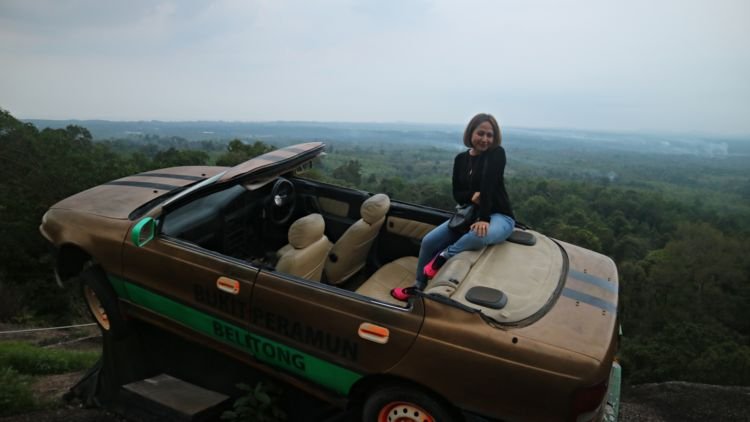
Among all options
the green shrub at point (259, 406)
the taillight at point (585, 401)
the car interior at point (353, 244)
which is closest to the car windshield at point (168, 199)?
the car interior at point (353, 244)

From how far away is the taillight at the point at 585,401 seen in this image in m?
2.06

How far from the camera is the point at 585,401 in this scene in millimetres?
2068

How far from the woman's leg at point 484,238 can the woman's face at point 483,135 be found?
60cm

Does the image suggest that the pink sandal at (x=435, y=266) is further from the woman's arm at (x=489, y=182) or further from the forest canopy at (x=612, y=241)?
the forest canopy at (x=612, y=241)

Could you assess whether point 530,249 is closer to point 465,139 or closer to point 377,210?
point 465,139

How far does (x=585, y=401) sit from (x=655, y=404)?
4036 mm

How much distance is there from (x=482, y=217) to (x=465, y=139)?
645 mm

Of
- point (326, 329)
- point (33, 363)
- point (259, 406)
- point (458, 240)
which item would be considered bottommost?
point (33, 363)

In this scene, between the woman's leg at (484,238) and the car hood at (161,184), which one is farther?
the car hood at (161,184)

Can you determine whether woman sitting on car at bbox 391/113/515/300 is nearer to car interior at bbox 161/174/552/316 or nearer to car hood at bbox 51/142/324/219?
car interior at bbox 161/174/552/316

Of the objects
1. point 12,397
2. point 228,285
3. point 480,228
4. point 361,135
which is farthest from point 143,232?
point 361,135

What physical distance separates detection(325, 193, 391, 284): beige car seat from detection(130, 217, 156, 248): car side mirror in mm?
1354

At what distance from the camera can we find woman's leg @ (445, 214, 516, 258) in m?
3.12

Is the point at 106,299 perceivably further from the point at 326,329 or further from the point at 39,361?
the point at 39,361
